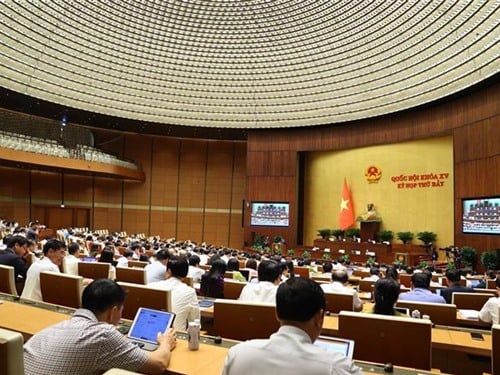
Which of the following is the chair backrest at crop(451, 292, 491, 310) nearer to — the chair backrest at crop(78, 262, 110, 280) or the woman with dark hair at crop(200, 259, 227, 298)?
the woman with dark hair at crop(200, 259, 227, 298)

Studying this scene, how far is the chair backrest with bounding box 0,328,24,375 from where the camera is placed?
1.50 meters

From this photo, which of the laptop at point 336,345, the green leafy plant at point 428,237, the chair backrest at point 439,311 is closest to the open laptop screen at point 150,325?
the laptop at point 336,345

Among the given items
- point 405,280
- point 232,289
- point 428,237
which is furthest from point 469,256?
point 232,289

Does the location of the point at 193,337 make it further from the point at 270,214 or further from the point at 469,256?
the point at 270,214

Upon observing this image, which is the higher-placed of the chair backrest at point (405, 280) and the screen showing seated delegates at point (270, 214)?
the screen showing seated delegates at point (270, 214)

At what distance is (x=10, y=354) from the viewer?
1512 mm

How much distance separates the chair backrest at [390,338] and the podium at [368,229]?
1426 cm

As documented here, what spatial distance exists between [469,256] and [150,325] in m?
11.7

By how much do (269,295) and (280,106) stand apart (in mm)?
A: 15418

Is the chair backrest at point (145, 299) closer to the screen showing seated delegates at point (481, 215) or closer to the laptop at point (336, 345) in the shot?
the laptop at point (336, 345)

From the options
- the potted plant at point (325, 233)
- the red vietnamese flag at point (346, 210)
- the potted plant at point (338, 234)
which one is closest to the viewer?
the potted plant at point (338, 234)

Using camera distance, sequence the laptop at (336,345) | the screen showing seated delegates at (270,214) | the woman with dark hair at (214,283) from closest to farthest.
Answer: the laptop at (336,345) → the woman with dark hair at (214,283) → the screen showing seated delegates at (270,214)

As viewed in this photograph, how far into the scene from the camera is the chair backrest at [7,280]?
4.34 m

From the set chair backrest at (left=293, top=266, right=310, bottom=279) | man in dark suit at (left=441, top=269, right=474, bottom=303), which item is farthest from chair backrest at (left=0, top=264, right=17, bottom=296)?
man in dark suit at (left=441, top=269, right=474, bottom=303)
